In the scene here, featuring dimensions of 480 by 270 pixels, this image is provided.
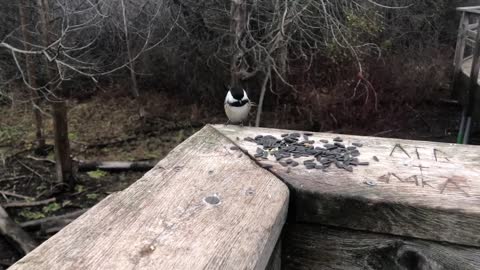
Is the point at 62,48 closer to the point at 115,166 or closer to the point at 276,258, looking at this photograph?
the point at 115,166

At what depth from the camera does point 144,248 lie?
900 millimetres

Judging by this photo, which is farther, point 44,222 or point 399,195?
point 44,222

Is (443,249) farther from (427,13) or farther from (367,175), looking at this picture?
(427,13)

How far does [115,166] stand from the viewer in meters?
7.84

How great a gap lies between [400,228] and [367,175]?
22cm

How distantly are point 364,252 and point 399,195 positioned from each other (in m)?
0.16

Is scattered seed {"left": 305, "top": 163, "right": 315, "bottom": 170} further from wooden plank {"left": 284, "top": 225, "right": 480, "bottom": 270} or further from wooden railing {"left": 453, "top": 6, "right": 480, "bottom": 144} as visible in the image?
wooden railing {"left": 453, "top": 6, "right": 480, "bottom": 144}

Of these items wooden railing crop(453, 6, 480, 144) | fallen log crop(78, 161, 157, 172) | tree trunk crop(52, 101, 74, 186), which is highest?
wooden railing crop(453, 6, 480, 144)

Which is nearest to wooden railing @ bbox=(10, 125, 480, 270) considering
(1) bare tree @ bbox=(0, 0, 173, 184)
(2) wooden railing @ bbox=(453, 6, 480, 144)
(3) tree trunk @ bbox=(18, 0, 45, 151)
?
(1) bare tree @ bbox=(0, 0, 173, 184)

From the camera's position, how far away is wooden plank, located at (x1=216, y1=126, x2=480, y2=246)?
3.48 feet

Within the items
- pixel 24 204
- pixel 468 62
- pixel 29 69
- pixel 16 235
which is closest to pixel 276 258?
pixel 16 235

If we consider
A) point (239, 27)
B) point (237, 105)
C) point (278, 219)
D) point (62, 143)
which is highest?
point (239, 27)

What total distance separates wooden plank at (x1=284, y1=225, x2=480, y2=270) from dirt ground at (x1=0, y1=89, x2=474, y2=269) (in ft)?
18.1

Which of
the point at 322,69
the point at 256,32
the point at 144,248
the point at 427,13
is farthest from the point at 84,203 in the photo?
the point at 427,13
